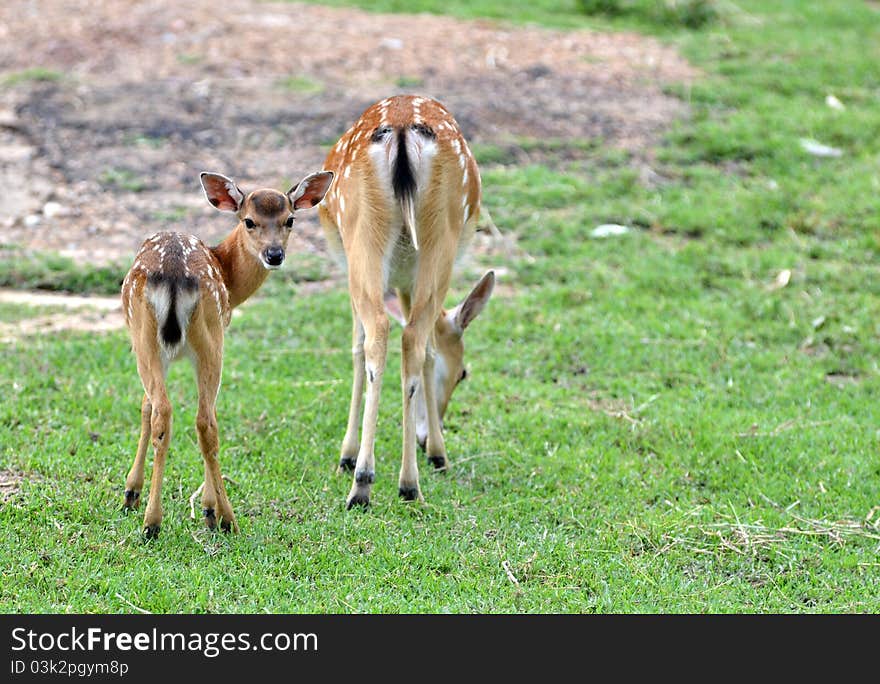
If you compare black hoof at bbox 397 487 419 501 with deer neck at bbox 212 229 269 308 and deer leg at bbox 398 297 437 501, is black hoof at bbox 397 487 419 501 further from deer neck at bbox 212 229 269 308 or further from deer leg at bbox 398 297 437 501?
deer neck at bbox 212 229 269 308

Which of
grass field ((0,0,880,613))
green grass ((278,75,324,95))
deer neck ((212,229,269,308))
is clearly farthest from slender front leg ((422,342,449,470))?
green grass ((278,75,324,95))

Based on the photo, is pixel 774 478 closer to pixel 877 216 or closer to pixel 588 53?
pixel 877 216

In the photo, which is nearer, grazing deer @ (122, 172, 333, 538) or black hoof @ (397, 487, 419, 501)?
grazing deer @ (122, 172, 333, 538)

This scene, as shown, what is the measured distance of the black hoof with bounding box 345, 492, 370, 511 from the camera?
672 centimetres

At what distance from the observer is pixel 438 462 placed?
296 inches

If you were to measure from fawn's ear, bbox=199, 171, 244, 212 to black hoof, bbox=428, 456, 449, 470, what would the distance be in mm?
1945

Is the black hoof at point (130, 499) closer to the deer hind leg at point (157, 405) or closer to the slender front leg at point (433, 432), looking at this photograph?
the deer hind leg at point (157, 405)

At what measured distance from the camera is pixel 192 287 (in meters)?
5.83

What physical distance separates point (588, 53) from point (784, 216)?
4.54m

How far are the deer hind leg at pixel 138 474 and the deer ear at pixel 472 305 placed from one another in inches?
86.4

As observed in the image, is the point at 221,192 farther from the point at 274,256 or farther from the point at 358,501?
the point at 358,501

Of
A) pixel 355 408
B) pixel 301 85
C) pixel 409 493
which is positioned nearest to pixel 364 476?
pixel 409 493

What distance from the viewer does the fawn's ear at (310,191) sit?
6.63 metres
